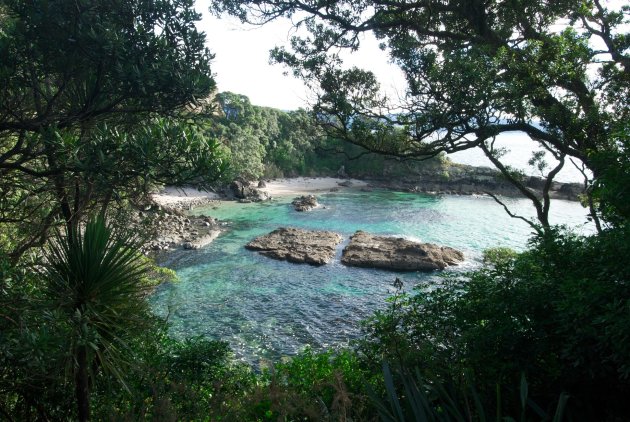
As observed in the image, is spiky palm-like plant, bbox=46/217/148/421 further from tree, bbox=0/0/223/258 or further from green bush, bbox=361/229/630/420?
green bush, bbox=361/229/630/420

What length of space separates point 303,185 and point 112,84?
47.5 meters

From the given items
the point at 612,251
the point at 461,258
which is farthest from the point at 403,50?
the point at 461,258

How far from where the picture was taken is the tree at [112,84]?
10.5 feet

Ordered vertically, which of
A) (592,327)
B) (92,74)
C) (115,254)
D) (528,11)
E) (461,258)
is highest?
(528,11)

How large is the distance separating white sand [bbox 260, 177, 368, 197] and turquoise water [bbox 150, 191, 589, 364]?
8153mm

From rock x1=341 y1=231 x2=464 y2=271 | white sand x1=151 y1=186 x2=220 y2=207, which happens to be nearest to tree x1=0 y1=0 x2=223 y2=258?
rock x1=341 y1=231 x2=464 y2=271

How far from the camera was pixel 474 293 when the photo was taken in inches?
179

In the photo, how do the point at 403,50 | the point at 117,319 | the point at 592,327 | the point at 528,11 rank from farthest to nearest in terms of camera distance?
the point at 528,11 < the point at 403,50 < the point at 117,319 < the point at 592,327

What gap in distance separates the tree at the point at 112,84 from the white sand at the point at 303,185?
131ft

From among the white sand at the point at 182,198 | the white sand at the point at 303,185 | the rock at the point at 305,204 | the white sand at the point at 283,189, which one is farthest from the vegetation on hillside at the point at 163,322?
the white sand at the point at 303,185

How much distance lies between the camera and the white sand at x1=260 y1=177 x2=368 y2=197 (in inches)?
1832

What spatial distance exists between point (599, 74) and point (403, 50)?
3.40 metres

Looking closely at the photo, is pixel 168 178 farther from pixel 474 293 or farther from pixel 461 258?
pixel 461 258

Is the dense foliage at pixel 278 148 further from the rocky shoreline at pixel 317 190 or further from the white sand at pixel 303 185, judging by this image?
the white sand at pixel 303 185
